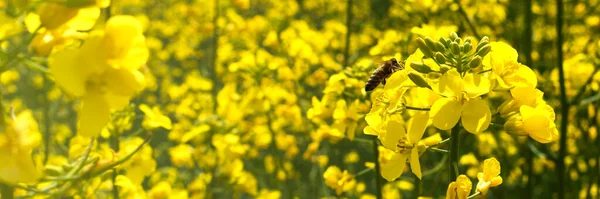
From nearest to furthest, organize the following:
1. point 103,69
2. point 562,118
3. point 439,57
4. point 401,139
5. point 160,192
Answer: point 103,69, point 439,57, point 401,139, point 160,192, point 562,118

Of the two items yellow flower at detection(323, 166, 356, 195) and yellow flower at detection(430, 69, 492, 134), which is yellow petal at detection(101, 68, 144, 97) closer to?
yellow flower at detection(430, 69, 492, 134)

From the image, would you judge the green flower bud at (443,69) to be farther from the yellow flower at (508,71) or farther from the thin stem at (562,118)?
the thin stem at (562,118)

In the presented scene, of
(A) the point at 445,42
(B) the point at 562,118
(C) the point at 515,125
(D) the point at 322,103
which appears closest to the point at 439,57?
(A) the point at 445,42

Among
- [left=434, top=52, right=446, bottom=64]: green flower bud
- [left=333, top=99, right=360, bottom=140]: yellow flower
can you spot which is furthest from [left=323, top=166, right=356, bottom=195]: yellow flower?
[left=434, top=52, right=446, bottom=64]: green flower bud

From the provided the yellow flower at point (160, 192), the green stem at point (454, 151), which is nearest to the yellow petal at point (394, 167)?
the green stem at point (454, 151)

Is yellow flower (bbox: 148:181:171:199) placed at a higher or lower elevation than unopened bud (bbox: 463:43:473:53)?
lower

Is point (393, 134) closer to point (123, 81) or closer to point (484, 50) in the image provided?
point (484, 50)

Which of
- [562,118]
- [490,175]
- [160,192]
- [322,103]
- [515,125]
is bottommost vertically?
[160,192]
